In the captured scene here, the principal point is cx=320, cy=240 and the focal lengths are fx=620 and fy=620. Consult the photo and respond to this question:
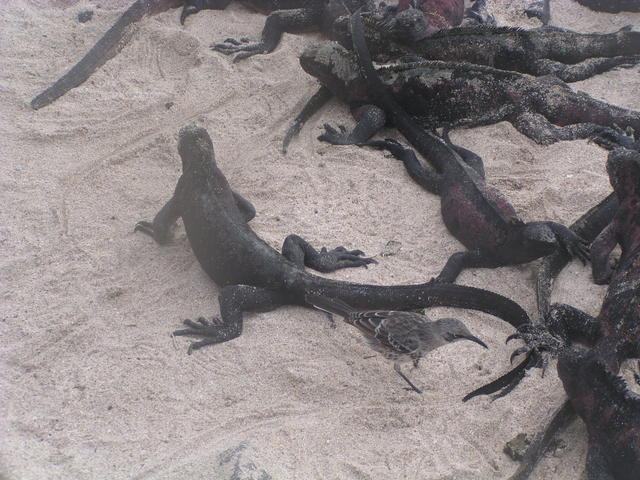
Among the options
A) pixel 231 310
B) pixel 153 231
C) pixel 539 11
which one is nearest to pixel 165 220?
pixel 153 231

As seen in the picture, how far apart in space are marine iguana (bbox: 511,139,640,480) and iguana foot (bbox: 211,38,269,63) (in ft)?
13.3

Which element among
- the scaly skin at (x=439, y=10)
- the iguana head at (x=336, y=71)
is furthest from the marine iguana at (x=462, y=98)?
the scaly skin at (x=439, y=10)

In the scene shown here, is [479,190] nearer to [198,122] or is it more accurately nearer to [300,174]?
[300,174]

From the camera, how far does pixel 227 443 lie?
10.8ft

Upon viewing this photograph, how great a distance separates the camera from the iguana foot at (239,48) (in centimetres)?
685

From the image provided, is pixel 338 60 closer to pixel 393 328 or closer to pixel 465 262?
pixel 465 262

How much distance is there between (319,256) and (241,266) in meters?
0.62

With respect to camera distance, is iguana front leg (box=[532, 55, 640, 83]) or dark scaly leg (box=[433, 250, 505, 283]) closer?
dark scaly leg (box=[433, 250, 505, 283])

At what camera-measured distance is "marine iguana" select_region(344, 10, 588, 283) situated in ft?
14.9

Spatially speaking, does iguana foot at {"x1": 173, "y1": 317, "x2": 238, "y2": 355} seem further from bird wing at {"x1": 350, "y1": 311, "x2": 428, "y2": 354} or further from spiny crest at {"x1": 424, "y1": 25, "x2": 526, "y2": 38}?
spiny crest at {"x1": 424, "y1": 25, "x2": 526, "y2": 38}

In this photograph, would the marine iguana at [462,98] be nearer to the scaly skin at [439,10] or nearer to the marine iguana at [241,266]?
the scaly skin at [439,10]

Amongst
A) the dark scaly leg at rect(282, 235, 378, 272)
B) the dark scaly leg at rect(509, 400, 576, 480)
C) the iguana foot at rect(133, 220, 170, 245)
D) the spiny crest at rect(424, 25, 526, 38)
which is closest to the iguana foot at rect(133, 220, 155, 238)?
the iguana foot at rect(133, 220, 170, 245)

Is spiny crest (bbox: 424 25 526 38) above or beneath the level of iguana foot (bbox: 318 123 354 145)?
above

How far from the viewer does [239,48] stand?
6.91 meters
